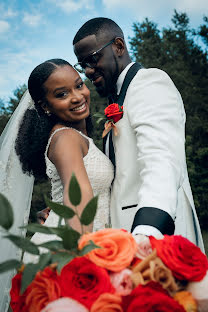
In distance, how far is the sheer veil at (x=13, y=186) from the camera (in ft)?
9.74

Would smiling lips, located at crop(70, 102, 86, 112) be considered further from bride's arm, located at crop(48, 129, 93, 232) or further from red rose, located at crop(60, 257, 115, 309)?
red rose, located at crop(60, 257, 115, 309)

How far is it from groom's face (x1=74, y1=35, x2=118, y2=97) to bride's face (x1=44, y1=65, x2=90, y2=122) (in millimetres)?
156

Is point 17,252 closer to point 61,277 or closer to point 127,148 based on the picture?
point 127,148

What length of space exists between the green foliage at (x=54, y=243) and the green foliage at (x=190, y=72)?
1723 cm

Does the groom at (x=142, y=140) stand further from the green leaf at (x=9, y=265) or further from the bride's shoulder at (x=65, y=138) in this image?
the green leaf at (x=9, y=265)

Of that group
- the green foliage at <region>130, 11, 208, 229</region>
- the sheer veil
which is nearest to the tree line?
the green foliage at <region>130, 11, 208, 229</region>

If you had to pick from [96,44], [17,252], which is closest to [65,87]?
[96,44]

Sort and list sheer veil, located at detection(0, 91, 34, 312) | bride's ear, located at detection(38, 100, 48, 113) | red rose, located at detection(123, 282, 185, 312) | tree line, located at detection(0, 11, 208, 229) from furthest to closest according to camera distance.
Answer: tree line, located at detection(0, 11, 208, 229) < sheer veil, located at detection(0, 91, 34, 312) < bride's ear, located at detection(38, 100, 48, 113) < red rose, located at detection(123, 282, 185, 312)

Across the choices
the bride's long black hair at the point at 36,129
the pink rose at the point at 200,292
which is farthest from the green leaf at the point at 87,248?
the bride's long black hair at the point at 36,129

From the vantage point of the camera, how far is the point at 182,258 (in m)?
1.07

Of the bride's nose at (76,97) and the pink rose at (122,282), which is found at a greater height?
the bride's nose at (76,97)

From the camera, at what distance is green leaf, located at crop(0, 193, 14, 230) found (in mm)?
976

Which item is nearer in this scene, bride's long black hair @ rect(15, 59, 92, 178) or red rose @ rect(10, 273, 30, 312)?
red rose @ rect(10, 273, 30, 312)

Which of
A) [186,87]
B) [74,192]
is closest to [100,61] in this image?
[74,192]
